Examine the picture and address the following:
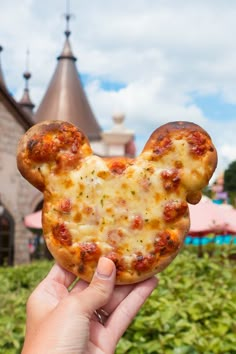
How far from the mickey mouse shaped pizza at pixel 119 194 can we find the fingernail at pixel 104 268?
41mm

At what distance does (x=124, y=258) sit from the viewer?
1924 mm

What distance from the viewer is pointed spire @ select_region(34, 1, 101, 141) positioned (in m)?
21.2

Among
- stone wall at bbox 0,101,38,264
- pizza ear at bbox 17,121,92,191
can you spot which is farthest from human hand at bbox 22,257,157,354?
stone wall at bbox 0,101,38,264

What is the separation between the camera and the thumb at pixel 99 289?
1762 millimetres

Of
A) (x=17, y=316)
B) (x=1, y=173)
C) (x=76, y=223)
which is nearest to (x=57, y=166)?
(x=76, y=223)

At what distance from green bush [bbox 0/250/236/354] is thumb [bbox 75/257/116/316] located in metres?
1.00

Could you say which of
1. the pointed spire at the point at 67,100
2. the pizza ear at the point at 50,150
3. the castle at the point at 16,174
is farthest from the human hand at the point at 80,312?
the pointed spire at the point at 67,100

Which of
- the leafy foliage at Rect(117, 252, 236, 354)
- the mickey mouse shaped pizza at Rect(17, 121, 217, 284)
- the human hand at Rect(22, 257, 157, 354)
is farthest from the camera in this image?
the leafy foliage at Rect(117, 252, 236, 354)

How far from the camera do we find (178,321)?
9.87ft

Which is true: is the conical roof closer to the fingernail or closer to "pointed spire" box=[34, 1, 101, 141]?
"pointed spire" box=[34, 1, 101, 141]

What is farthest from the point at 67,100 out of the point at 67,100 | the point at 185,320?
the point at 185,320

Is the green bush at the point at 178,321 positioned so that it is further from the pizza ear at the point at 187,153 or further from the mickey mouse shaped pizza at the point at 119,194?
the pizza ear at the point at 187,153

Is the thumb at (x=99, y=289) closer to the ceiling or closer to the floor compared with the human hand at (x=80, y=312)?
closer to the ceiling

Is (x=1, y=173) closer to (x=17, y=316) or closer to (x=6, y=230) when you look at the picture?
(x=6, y=230)
